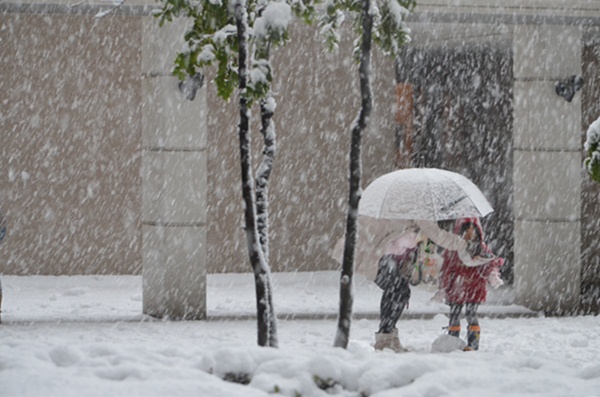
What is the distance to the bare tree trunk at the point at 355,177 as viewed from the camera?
282 inches

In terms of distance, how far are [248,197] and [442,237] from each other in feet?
9.80

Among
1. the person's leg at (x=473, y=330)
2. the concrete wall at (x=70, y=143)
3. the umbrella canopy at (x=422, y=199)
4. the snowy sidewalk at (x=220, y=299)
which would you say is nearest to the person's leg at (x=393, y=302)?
the person's leg at (x=473, y=330)

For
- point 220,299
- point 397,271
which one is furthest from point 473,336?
point 220,299

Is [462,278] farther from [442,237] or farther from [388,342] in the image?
[388,342]

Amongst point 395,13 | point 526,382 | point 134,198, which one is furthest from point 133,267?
point 526,382

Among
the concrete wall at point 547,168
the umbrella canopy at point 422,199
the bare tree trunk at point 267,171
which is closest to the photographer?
the bare tree trunk at point 267,171

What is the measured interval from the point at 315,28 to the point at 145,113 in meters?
4.98

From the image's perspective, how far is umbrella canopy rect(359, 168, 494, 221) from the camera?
9.27m

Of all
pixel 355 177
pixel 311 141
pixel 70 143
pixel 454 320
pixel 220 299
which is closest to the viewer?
pixel 355 177

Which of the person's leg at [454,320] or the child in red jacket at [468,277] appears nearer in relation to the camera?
the child in red jacket at [468,277]

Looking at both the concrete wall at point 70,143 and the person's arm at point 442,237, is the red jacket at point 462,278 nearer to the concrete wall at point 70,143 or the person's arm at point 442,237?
the person's arm at point 442,237

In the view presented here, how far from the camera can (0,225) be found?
38.7 ft

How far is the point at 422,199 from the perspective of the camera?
367 inches

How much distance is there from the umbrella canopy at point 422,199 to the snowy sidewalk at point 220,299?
1.89 meters
